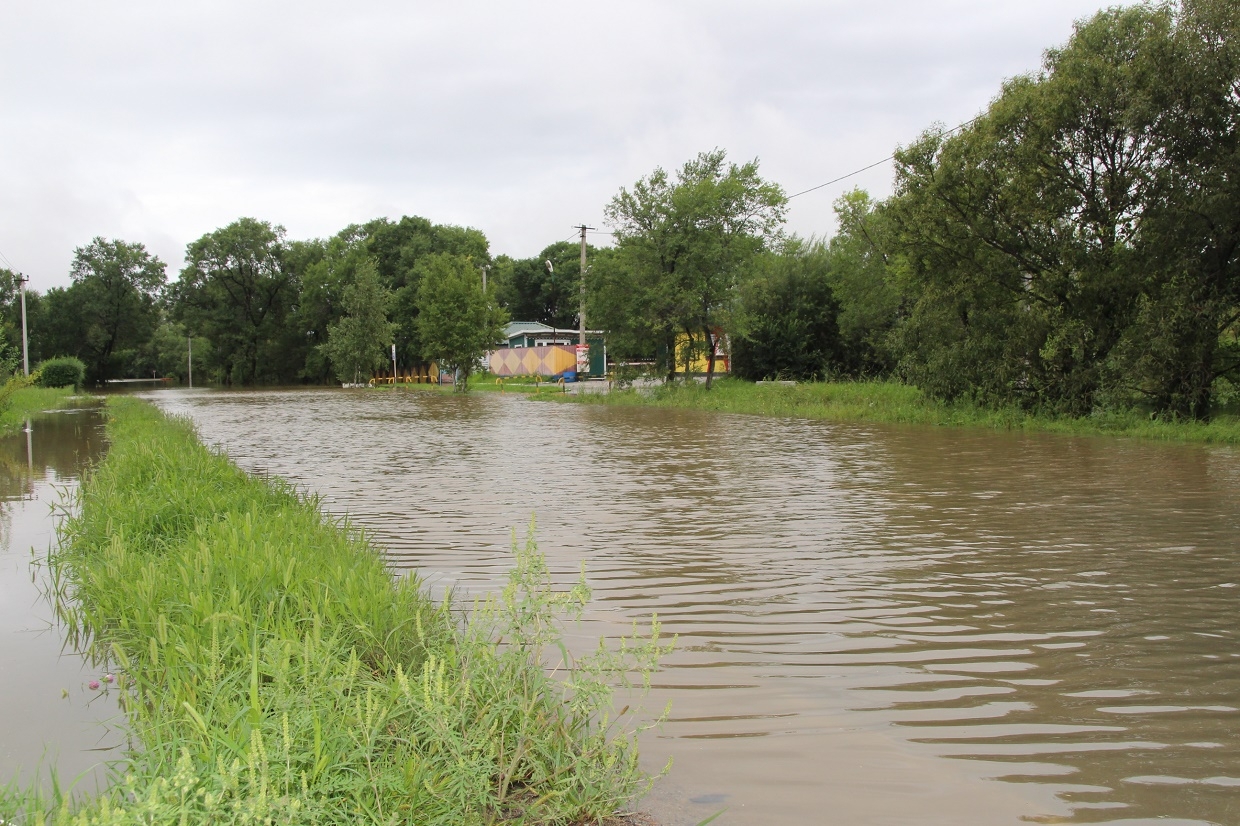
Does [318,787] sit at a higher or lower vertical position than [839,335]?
lower

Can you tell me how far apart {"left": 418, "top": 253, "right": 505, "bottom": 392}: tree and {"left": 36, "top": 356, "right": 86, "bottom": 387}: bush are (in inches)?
863

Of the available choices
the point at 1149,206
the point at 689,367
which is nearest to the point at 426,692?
the point at 1149,206

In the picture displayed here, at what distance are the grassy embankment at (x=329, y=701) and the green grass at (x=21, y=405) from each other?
20.6m

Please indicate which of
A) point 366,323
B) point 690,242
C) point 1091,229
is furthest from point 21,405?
point 366,323

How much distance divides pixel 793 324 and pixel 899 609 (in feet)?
118

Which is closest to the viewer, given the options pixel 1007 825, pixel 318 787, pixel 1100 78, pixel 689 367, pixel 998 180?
pixel 318 787

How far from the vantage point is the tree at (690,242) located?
34656mm

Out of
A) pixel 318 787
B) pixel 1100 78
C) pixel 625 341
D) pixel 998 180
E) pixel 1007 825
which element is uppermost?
pixel 1100 78

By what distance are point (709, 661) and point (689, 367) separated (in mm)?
34325

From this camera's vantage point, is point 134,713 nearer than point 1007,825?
No

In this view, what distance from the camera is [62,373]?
55.6m

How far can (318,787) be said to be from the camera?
2.89m

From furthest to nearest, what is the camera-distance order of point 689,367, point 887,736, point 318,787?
point 689,367 → point 887,736 → point 318,787

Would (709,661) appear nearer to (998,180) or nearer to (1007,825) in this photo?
(1007,825)
